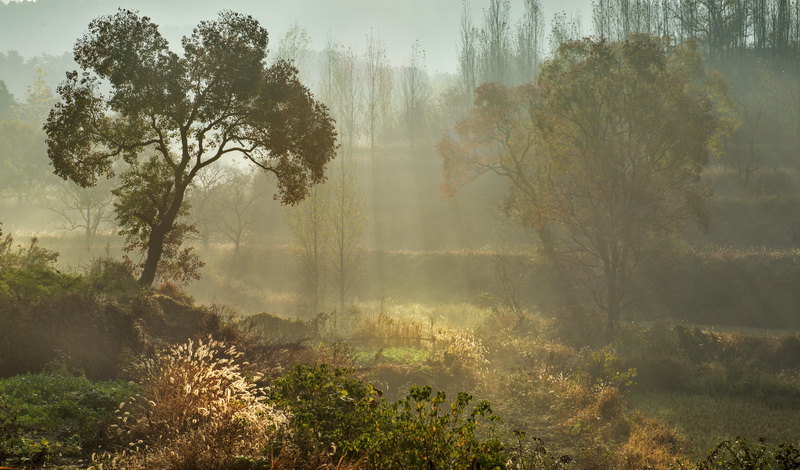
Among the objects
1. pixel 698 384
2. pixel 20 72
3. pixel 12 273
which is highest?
pixel 20 72

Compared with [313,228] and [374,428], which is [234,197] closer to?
[313,228]

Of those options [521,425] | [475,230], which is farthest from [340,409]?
Answer: [475,230]

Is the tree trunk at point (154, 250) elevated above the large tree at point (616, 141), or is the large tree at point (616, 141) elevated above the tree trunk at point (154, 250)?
the large tree at point (616, 141)

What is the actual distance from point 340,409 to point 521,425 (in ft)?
21.3

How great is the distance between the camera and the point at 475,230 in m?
46.8

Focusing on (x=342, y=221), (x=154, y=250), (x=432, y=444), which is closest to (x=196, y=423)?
(x=432, y=444)

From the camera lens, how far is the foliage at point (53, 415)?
622cm

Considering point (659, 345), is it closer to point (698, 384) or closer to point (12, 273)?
point (698, 384)

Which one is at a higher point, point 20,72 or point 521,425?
point 20,72

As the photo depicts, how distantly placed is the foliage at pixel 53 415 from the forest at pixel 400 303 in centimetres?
A: 5

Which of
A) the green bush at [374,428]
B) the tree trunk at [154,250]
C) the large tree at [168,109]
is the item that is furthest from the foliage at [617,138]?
the green bush at [374,428]

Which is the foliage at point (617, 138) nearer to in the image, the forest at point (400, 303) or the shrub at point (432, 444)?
the forest at point (400, 303)

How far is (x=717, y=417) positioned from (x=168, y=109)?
15.1 metres

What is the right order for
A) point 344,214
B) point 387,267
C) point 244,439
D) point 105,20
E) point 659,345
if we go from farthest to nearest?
1. point 387,267
2. point 344,214
3. point 659,345
4. point 105,20
5. point 244,439
